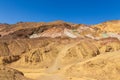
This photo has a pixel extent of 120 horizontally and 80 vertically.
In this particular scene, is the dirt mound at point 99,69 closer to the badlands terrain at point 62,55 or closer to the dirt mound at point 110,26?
the badlands terrain at point 62,55

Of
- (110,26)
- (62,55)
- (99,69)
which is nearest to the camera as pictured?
(99,69)

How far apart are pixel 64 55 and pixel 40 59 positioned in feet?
22.2

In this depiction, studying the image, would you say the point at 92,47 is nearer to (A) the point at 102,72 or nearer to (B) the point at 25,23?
(A) the point at 102,72

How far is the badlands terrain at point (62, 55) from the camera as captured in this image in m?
47.5

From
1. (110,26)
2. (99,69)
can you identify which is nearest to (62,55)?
(99,69)

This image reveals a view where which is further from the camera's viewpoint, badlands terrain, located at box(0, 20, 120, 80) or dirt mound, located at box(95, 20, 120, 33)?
dirt mound, located at box(95, 20, 120, 33)

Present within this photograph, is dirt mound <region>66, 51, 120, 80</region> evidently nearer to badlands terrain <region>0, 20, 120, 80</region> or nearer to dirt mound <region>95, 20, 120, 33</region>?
badlands terrain <region>0, 20, 120, 80</region>

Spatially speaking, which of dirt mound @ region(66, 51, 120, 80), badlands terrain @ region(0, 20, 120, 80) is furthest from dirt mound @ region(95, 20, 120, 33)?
dirt mound @ region(66, 51, 120, 80)

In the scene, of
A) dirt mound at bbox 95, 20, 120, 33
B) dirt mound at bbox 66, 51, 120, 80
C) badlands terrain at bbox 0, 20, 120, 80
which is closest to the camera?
dirt mound at bbox 66, 51, 120, 80

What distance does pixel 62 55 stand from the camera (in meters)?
70.5

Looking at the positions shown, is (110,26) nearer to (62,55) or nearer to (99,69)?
(62,55)

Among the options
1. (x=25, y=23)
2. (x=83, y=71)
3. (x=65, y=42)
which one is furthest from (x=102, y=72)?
(x=25, y=23)

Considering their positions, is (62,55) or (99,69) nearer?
(99,69)

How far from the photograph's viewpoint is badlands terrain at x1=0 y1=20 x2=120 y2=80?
4753 cm
